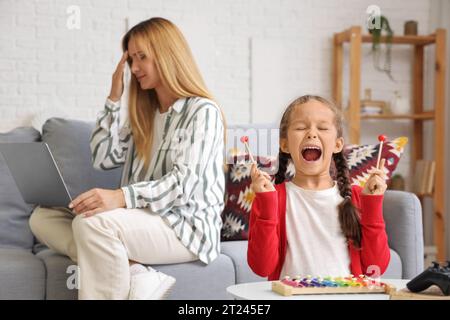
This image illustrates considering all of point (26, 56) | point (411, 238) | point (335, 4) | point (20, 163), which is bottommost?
point (411, 238)

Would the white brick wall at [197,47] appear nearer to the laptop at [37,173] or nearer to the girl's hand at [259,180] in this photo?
the laptop at [37,173]

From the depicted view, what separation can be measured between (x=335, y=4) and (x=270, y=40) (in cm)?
50

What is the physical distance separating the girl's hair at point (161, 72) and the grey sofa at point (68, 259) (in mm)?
296

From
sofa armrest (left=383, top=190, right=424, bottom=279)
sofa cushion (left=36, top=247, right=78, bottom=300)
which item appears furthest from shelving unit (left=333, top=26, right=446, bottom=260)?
sofa cushion (left=36, top=247, right=78, bottom=300)

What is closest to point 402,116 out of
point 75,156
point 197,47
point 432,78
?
point 432,78

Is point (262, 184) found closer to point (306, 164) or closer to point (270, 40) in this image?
point (306, 164)

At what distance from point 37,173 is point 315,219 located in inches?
34.8

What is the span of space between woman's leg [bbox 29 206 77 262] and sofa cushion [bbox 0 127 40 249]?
0.18 m

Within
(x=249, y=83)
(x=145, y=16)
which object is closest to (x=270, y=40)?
(x=249, y=83)

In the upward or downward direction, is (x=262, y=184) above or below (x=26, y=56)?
below

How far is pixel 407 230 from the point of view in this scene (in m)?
2.29

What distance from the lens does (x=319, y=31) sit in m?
4.36

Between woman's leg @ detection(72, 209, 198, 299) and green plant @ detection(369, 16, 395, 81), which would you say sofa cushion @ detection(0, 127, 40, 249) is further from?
green plant @ detection(369, 16, 395, 81)
